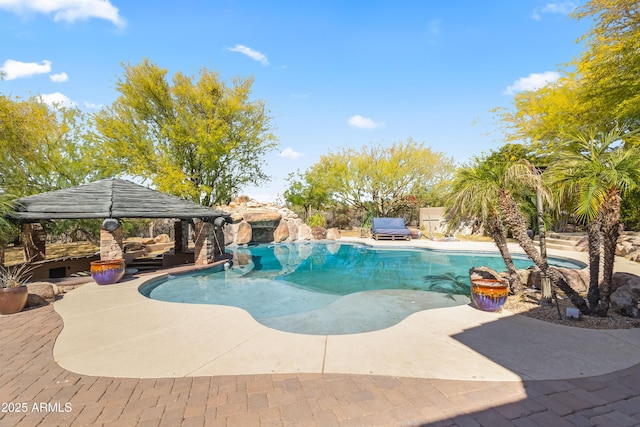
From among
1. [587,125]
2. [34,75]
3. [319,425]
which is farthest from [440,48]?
[34,75]

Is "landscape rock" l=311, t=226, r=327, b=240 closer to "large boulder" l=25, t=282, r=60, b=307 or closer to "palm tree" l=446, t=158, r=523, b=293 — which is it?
"palm tree" l=446, t=158, r=523, b=293

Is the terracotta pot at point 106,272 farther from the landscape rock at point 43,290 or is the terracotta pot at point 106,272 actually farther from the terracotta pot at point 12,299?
the terracotta pot at point 12,299

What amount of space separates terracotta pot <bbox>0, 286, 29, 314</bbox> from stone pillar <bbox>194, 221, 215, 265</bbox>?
5.90 m

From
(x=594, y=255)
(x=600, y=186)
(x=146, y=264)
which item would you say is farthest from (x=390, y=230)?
(x=600, y=186)

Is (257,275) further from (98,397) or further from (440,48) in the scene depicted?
(440,48)

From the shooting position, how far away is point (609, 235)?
4965mm

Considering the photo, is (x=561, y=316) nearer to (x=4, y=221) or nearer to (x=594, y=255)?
(x=594, y=255)

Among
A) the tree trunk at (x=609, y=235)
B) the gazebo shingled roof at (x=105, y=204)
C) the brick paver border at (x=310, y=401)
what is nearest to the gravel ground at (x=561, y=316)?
the tree trunk at (x=609, y=235)

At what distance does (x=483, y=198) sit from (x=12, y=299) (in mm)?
10072

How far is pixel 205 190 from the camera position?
19375 millimetres

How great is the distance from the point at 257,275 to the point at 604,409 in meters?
10.2

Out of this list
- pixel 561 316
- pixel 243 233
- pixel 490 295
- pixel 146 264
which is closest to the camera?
pixel 561 316

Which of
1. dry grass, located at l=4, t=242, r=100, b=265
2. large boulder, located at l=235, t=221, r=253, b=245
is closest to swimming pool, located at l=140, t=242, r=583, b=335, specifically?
large boulder, located at l=235, t=221, r=253, b=245

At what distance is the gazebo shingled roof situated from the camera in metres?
8.53
